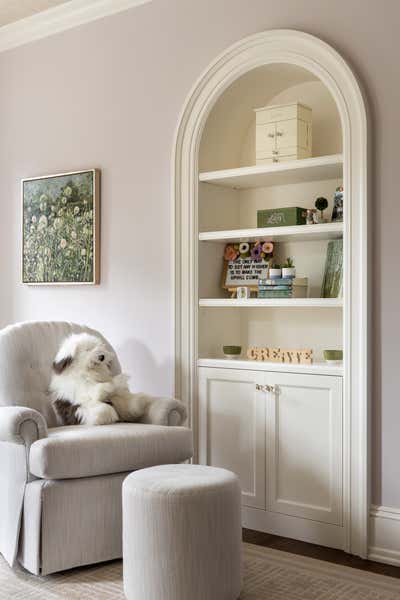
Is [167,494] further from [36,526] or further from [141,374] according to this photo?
[141,374]

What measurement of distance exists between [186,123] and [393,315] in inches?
56.2

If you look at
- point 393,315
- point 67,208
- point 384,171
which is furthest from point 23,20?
point 393,315

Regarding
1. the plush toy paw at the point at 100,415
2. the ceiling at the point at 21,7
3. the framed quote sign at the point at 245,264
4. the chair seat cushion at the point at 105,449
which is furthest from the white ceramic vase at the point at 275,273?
the ceiling at the point at 21,7

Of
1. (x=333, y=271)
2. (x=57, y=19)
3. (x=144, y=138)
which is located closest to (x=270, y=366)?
(x=333, y=271)

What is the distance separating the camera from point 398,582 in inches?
110

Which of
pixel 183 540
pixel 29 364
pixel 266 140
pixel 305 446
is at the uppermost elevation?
pixel 266 140

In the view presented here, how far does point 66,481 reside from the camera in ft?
9.46

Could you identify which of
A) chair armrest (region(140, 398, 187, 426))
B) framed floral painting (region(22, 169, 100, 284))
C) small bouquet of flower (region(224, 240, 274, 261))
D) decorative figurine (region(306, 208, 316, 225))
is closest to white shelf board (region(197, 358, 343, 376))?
chair armrest (region(140, 398, 187, 426))

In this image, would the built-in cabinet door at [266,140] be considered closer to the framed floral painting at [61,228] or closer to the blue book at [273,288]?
the blue book at [273,288]

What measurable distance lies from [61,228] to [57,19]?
1180 mm

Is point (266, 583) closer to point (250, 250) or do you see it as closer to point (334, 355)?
point (334, 355)

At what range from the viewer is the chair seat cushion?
2822mm

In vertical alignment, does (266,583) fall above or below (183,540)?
below

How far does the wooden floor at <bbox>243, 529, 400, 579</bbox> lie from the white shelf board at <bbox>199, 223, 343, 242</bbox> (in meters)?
1.40
